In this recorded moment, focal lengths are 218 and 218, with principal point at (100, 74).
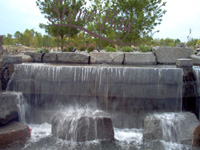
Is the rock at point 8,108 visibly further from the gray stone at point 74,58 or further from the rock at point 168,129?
the rock at point 168,129

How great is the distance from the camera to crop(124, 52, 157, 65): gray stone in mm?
10766

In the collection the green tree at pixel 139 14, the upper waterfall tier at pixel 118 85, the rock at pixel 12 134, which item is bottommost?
the rock at pixel 12 134

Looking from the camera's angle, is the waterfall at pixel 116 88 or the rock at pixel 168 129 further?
the waterfall at pixel 116 88

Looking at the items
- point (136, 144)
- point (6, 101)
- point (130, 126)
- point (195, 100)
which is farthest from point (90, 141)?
point (195, 100)

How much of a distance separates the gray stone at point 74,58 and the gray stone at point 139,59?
203cm

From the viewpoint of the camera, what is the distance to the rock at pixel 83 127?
6445 mm

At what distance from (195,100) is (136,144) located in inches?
120

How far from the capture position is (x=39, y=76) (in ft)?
26.9

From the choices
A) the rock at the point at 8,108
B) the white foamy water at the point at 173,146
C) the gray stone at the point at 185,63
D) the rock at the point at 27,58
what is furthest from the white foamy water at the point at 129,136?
the rock at the point at 27,58

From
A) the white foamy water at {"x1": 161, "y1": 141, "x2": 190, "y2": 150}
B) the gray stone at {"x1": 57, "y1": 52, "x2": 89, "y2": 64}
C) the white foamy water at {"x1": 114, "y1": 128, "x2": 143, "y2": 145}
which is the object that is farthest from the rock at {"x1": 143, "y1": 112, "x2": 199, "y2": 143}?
the gray stone at {"x1": 57, "y1": 52, "x2": 89, "y2": 64}

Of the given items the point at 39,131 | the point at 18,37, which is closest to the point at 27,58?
the point at 39,131

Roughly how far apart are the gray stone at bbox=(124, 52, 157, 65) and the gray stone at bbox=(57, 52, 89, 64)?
2.03 meters

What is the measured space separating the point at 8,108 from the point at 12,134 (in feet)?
3.42

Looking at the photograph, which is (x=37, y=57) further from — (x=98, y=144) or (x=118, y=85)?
(x=98, y=144)
